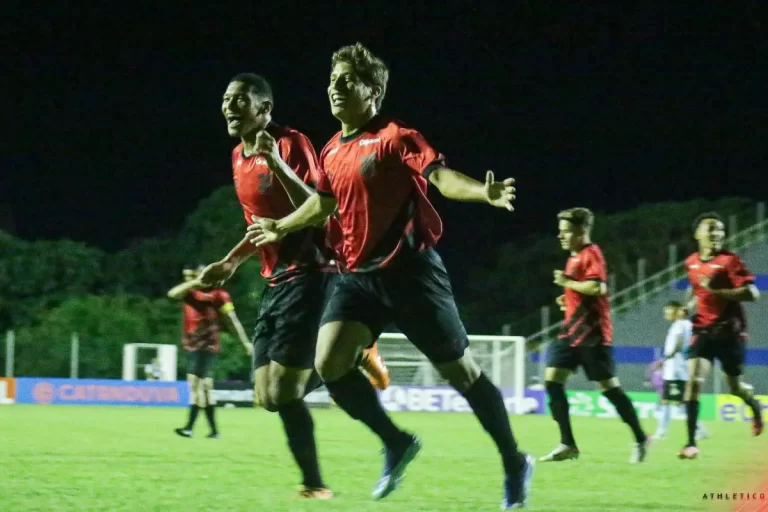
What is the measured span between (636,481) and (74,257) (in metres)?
52.9

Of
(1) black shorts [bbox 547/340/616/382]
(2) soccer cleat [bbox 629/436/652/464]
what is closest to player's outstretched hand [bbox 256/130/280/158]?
(1) black shorts [bbox 547/340/616/382]

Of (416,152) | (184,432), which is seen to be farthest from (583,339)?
(184,432)

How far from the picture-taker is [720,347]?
466 inches

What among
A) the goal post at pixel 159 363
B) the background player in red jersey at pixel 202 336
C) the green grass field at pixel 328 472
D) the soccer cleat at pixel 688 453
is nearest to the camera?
the green grass field at pixel 328 472

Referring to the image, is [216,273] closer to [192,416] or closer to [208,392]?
[192,416]

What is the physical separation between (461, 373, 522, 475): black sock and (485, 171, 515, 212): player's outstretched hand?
4.69ft

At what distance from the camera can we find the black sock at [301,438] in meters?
7.25

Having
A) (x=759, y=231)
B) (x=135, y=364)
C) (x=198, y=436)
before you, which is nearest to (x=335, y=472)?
(x=198, y=436)

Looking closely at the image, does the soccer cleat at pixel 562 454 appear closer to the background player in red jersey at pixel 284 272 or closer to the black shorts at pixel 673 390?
the background player in red jersey at pixel 284 272

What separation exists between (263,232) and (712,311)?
6243 millimetres

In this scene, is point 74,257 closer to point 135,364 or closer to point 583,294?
point 135,364

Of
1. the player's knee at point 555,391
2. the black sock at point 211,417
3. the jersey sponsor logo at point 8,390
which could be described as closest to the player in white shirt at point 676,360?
the player's knee at point 555,391

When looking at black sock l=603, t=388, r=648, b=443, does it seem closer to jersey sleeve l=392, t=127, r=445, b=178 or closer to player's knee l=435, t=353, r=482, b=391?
player's knee l=435, t=353, r=482, b=391

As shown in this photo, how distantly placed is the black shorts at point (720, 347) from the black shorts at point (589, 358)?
107 cm
